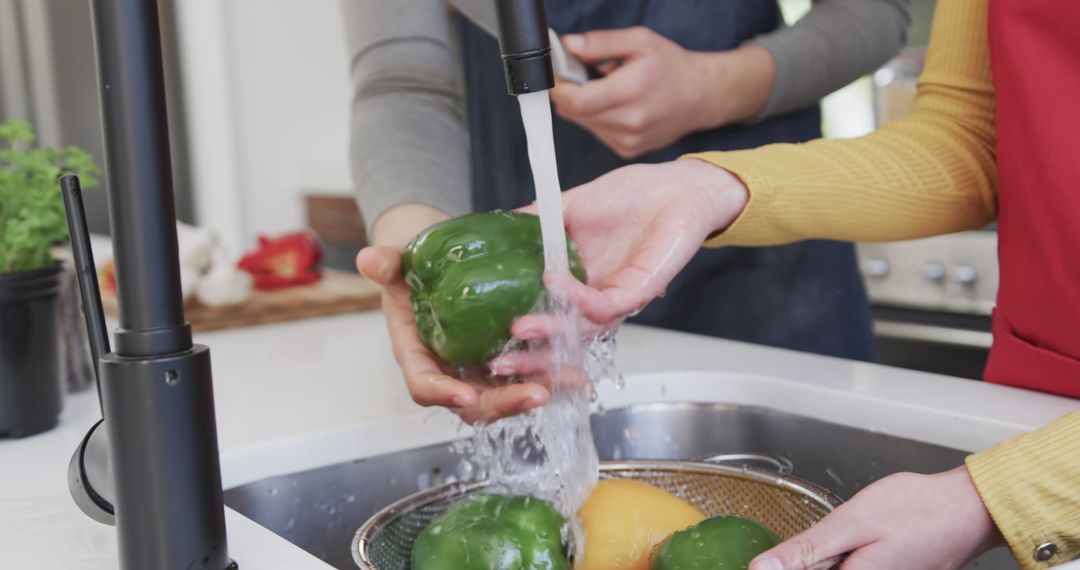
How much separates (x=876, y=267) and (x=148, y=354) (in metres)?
1.81

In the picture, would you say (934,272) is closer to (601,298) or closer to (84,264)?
(601,298)

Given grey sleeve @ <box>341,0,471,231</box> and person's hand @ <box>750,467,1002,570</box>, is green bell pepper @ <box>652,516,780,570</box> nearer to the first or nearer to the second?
person's hand @ <box>750,467,1002,570</box>

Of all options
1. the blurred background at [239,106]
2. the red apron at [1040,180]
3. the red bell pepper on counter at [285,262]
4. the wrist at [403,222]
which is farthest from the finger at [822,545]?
the blurred background at [239,106]

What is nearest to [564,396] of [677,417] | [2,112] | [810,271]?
[677,417]

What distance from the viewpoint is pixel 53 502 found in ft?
2.19

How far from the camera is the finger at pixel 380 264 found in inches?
30.7

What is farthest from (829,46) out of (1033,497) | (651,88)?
(1033,497)

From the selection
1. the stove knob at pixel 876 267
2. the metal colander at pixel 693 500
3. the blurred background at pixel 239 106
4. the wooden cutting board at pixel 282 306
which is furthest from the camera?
the blurred background at pixel 239 106

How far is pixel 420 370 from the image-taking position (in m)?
0.73

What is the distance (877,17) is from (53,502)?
1003mm

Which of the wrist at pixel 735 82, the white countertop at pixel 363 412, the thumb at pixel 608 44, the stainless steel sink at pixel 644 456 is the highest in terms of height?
the thumb at pixel 608 44

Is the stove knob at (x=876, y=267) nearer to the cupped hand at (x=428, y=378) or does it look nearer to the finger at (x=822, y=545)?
the cupped hand at (x=428, y=378)

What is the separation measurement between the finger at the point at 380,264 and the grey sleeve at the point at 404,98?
29 cm

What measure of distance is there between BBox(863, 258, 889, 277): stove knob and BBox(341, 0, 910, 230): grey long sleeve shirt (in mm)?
851
